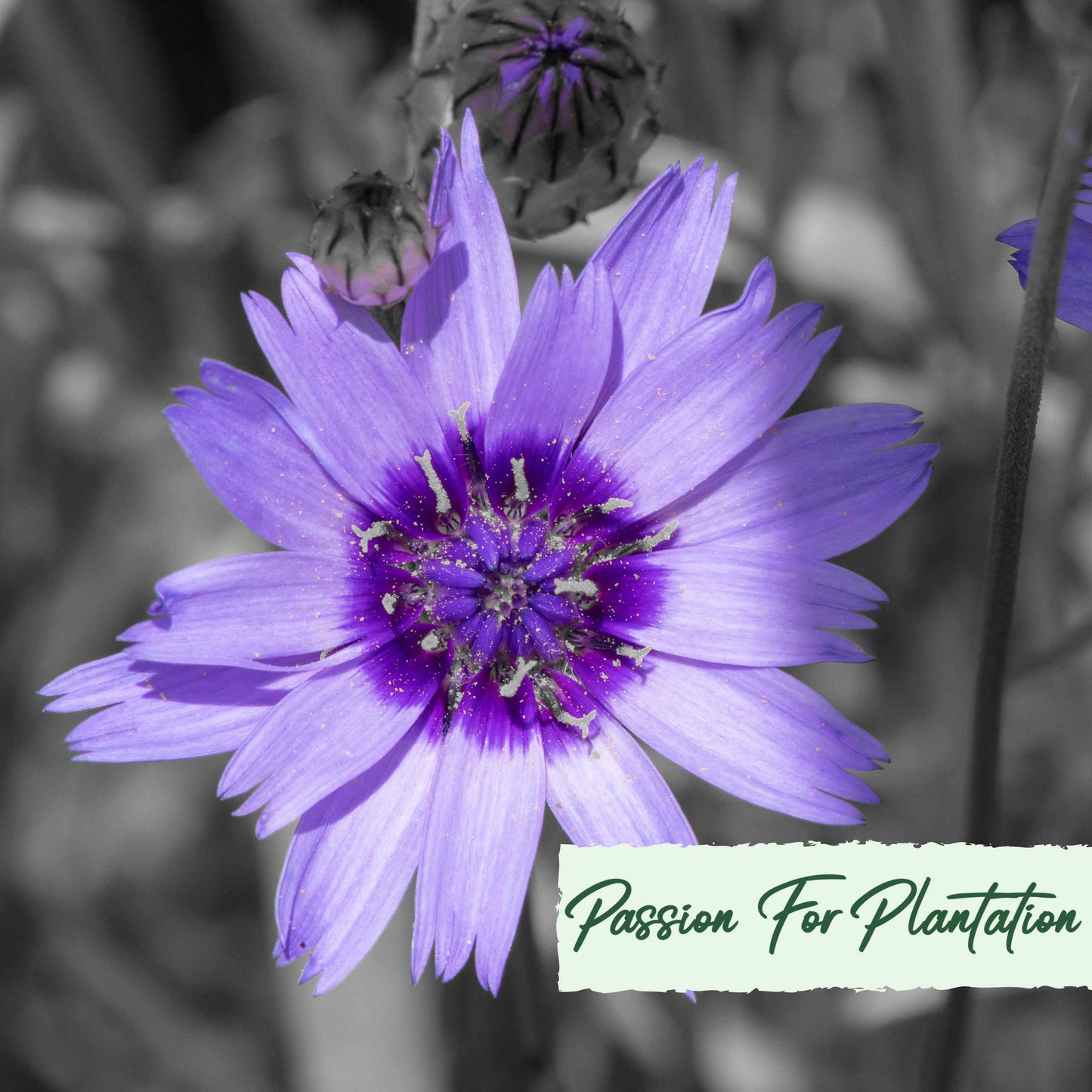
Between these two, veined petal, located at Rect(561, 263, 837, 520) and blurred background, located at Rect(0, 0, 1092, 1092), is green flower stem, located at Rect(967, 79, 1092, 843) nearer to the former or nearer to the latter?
veined petal, located at Rect(561, 263, 837, 520)

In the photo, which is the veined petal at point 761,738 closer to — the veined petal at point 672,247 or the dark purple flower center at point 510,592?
the dark purple flower center at point 510,592

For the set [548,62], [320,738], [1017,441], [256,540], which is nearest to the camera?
[1017,441]

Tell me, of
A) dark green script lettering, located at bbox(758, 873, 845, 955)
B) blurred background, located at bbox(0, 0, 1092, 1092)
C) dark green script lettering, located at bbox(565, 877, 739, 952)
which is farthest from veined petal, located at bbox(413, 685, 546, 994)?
blurred background, located at bbox(0, 0, 1092, 1092)

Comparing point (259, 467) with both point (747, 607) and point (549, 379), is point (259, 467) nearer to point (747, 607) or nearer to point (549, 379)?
point (549, 379)

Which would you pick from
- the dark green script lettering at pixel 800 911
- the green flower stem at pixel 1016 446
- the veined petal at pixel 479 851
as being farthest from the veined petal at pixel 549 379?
the dark green script lettering at pixel 800 911

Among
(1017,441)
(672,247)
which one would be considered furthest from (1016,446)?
(672,247)

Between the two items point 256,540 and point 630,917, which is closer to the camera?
point 630,917

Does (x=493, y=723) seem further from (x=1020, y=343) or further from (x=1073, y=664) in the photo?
(x=1073, y=664)
